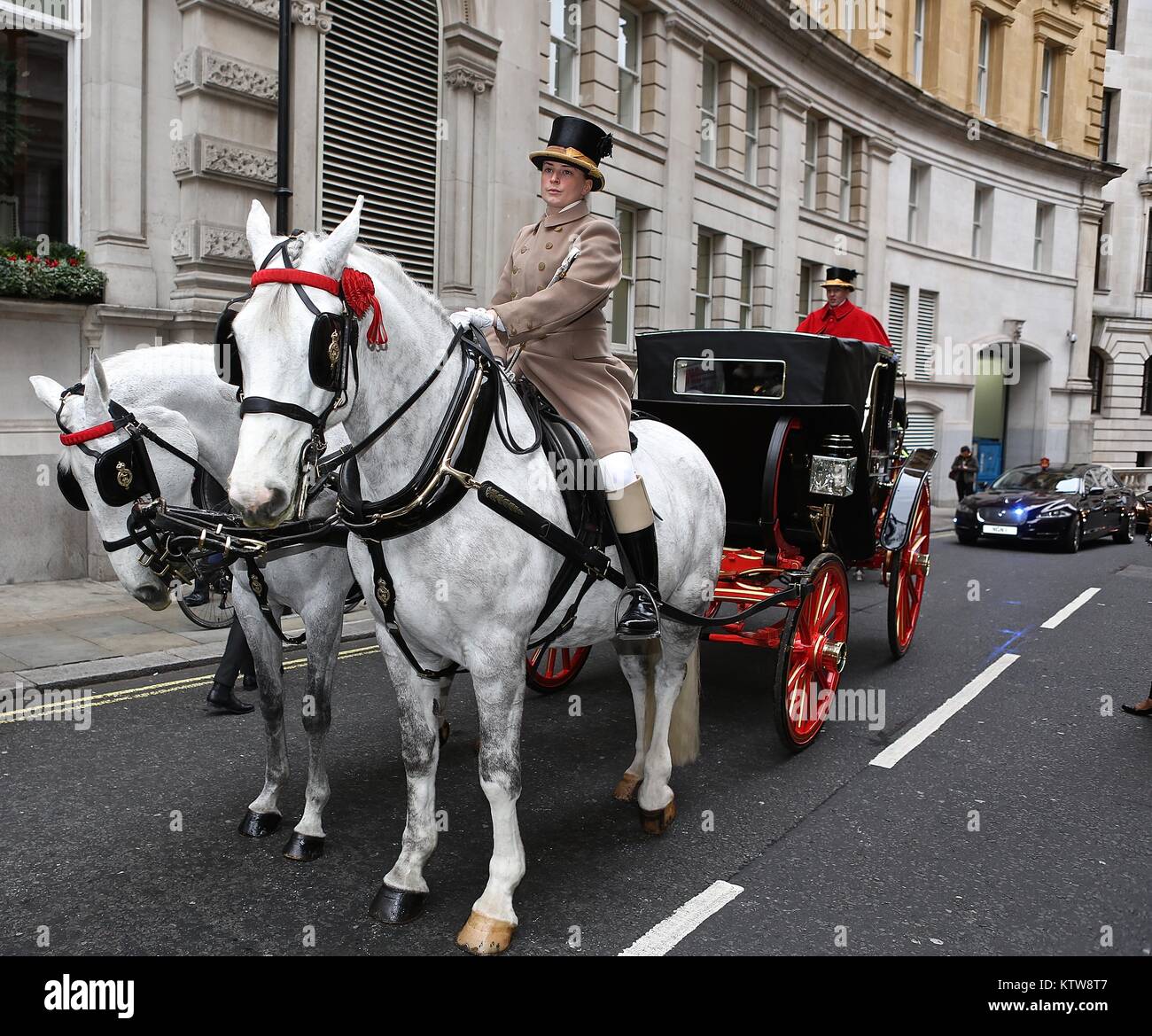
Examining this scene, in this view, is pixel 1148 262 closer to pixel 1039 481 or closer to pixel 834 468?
pixel 1039 481

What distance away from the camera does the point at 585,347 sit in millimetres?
4004

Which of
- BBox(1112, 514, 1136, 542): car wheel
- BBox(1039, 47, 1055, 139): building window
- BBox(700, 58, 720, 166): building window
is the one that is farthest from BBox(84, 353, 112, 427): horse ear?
BBox(1039, 47, 1055, 139): building window

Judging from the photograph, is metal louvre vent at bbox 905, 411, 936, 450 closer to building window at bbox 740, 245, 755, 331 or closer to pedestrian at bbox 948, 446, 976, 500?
pedestrian at bbox 948, 446, 976, 500

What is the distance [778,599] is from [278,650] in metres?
2.71

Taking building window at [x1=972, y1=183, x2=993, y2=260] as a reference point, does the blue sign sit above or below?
below

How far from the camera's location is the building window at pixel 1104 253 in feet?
112

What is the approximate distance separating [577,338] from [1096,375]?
36126mm

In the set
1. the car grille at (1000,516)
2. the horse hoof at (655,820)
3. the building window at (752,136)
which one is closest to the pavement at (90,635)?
the horse hoof at (655,820)

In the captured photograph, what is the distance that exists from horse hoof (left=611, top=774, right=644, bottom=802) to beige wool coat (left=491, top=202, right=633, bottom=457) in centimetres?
186

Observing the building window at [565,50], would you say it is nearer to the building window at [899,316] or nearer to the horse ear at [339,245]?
the building window at [899,316]

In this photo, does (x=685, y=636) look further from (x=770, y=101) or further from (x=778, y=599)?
(x=770, y=101)

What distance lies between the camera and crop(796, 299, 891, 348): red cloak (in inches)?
319

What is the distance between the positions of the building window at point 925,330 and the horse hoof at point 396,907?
2592 cm

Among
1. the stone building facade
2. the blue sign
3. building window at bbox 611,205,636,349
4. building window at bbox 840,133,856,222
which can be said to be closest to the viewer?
the stone building facade
